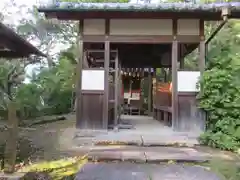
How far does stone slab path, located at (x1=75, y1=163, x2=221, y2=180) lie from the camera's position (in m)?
5.16

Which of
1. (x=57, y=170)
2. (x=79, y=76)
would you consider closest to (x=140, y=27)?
(x=79, y=76)

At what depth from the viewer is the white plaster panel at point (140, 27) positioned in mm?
9203

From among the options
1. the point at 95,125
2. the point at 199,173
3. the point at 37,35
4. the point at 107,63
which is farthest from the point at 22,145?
the point at 37,35

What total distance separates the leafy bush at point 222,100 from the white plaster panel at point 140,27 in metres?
1.69

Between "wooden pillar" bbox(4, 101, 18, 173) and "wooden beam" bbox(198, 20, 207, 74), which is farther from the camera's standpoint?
"wooden beam" bbox(198, 20, 207, 74)

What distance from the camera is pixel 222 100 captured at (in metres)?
8.20

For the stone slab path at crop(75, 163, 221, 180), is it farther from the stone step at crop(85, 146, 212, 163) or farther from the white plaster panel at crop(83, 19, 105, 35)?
the white plaster panel at crop(83, 19, 105, 35)

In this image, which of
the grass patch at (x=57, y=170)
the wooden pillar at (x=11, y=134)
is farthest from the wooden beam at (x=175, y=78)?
the wooden pillar at (x=11, y=134)

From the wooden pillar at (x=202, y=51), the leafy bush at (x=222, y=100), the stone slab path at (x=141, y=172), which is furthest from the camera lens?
the wooden pillar at (x=202, y=51)

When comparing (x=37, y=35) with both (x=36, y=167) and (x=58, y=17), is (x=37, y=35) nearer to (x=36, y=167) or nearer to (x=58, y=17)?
(x=58, y=17)

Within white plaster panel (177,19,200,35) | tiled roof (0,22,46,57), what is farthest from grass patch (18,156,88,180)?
white plaster panel (177,19,200,35)

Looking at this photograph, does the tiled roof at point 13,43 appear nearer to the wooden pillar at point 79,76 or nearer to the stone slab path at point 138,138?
the wooden pillar at point 79,76

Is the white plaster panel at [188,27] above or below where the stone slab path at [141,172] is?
above

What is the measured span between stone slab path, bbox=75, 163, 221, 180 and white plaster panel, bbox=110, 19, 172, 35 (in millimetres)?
4306
